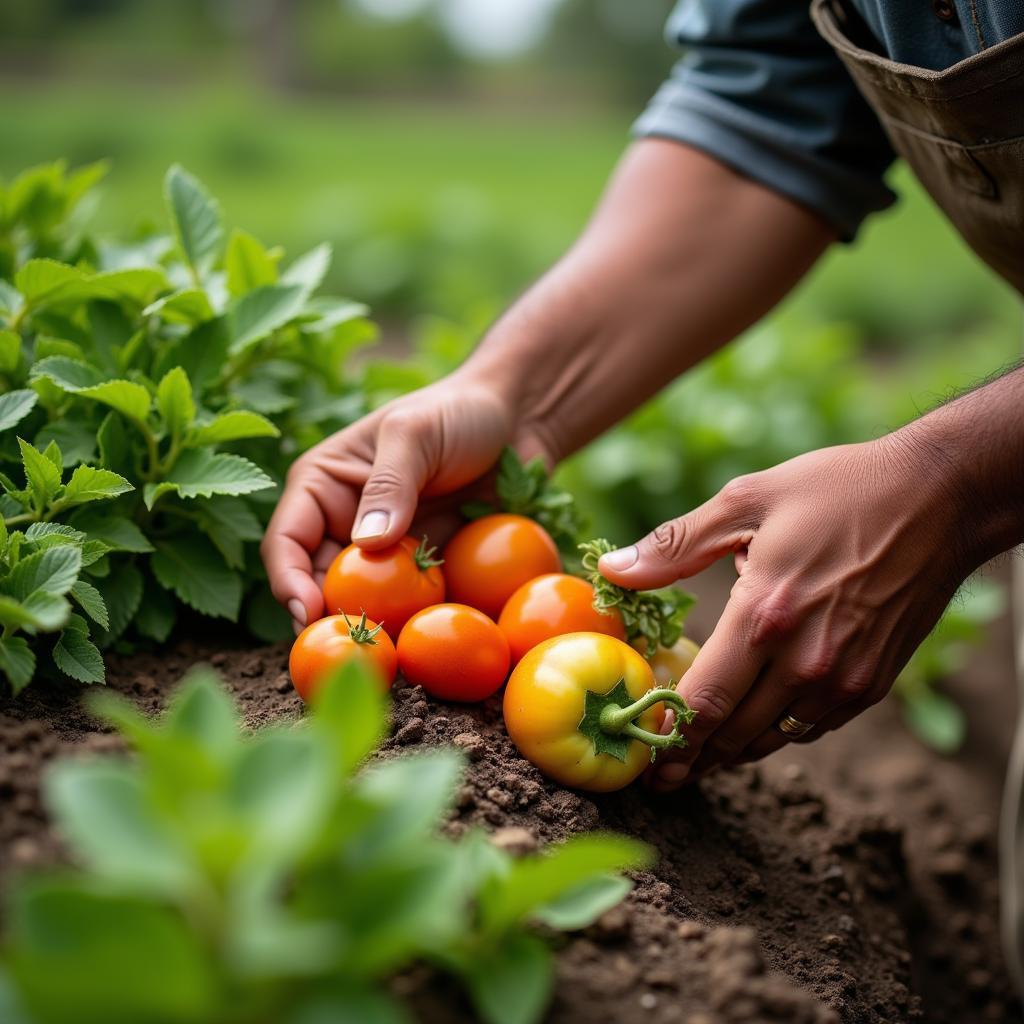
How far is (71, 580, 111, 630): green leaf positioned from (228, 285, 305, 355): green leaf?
1.94 feet

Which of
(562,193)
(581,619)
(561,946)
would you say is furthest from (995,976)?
(562,193)

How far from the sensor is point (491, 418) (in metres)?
2.21

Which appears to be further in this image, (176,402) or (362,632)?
(176,402)

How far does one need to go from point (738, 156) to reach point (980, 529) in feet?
Result: 3.63

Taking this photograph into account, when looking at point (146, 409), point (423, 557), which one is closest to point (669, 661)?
point (423, 557)

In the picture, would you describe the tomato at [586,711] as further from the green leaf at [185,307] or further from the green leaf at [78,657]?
the green leaf at [185,307]

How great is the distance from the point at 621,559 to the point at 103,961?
44.8 inches

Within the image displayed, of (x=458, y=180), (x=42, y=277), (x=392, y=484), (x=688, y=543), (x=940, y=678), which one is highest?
(x=42, y=277)

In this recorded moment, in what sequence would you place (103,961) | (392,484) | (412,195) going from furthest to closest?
(412,195) → (392,484) → (103,961)

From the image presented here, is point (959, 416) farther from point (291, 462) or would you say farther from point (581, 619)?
point (291, 462)

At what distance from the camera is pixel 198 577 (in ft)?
6.58

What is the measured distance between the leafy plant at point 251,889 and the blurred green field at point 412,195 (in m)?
4.59

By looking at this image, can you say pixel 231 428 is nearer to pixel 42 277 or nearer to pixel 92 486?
pixel 92 486

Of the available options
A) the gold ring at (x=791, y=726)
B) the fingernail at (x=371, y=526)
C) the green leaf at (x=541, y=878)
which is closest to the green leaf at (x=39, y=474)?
the fingernail at (x=371, y=526)
